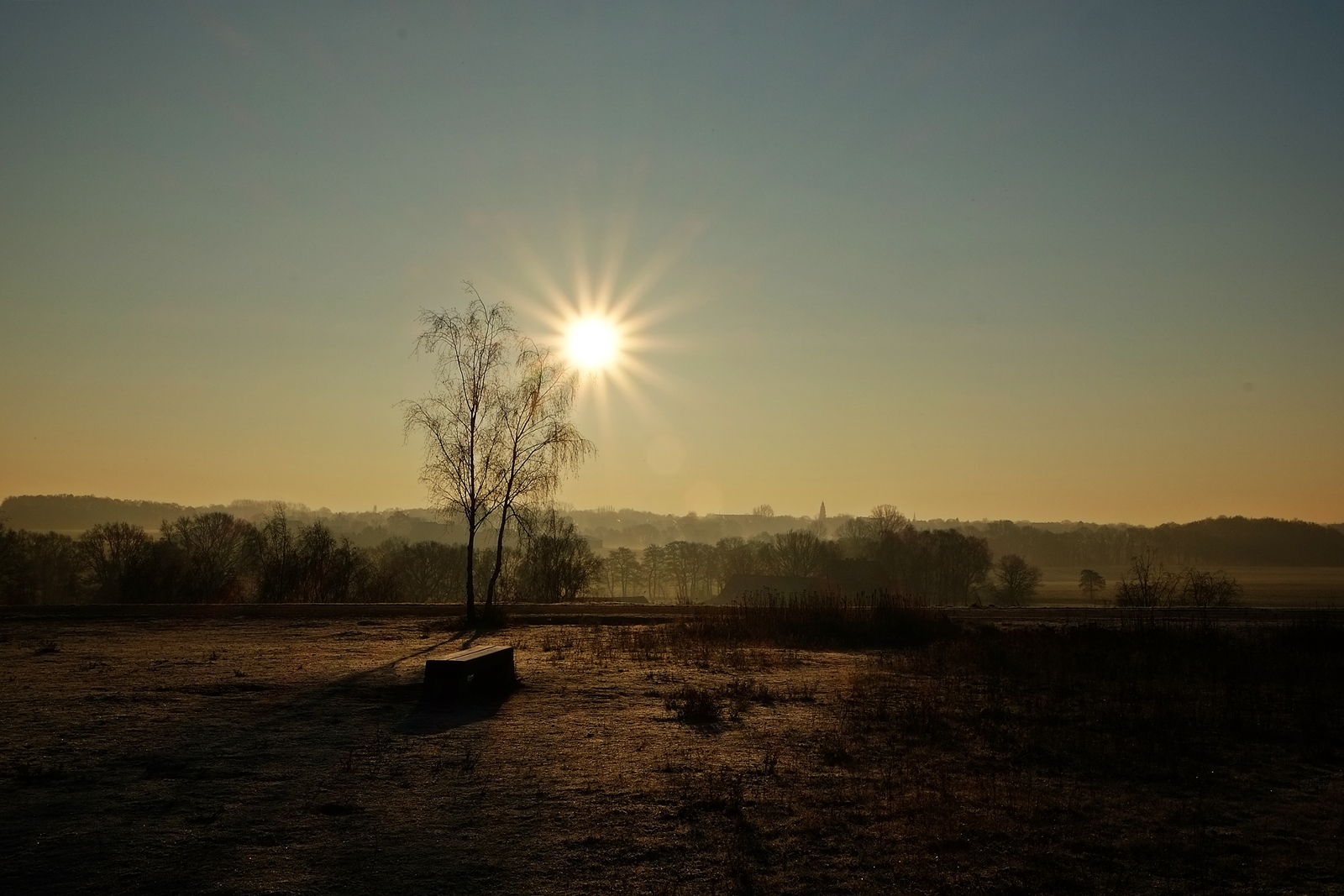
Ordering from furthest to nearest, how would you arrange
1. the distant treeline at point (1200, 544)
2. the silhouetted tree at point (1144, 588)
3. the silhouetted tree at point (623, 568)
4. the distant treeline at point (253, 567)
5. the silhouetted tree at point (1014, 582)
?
the distant treeline at point (1200, 544) → the silhouetted tree at point (623, 568) → the silhouetted tree at point (1014, 582) → the distant treeline at point (253, 567) → the silhouetted tree at point (1144, 588)

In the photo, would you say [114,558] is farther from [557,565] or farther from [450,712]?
[450,712]

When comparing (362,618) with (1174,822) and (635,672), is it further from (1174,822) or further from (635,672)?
(1174,822)

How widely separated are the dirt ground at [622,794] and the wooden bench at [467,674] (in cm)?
48

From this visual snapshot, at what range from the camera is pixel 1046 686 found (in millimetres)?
15461

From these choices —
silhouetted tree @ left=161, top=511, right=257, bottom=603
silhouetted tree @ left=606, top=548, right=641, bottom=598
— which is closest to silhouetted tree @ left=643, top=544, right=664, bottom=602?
silhouetted tree @ left=606, top=548, right=641, bottom=598

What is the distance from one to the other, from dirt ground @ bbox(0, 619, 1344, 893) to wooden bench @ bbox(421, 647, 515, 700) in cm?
48

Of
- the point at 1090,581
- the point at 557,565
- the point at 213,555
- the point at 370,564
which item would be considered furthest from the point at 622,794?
the point at 1090,581

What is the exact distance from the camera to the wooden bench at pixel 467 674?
44.7 feet

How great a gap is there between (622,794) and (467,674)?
5.96 m

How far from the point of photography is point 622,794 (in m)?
8.55

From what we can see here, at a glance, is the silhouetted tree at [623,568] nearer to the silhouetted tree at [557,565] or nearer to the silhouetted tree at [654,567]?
the silhouetted tree at [654,567]

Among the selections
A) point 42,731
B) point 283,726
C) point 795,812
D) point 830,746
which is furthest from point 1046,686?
point 42,731

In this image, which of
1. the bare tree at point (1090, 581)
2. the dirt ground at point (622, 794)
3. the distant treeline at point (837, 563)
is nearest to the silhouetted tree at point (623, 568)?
the distant treeline at point (837, 563)

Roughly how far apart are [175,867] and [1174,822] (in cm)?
878
